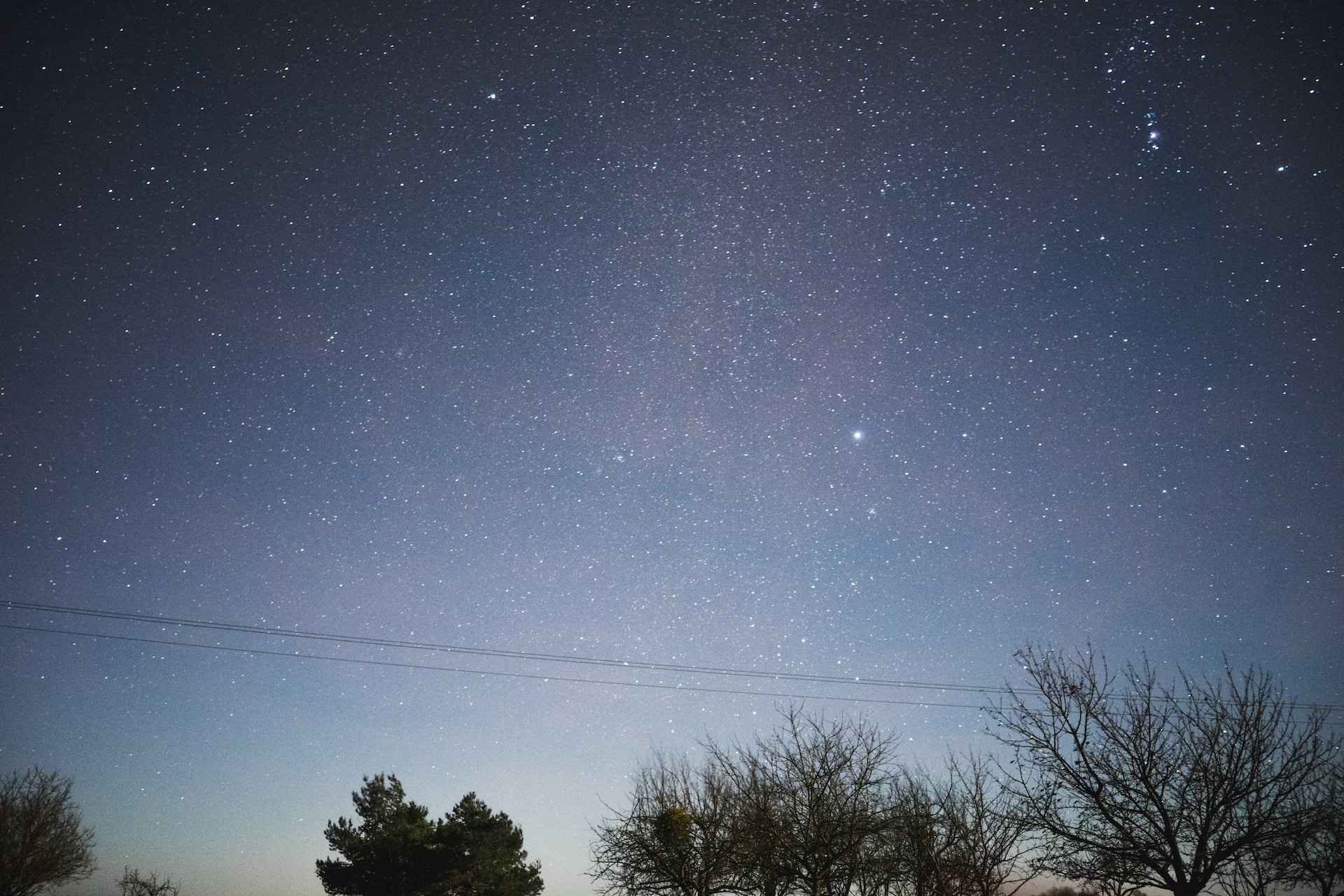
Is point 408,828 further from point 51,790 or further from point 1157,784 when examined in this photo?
point 1157,784

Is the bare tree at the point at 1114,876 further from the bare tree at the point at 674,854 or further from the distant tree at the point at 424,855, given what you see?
the distant tree at the point at 424,855

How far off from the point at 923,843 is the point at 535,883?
24.5 m

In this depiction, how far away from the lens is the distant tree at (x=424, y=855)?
32.3 m

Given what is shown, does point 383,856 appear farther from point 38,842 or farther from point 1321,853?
point 1321,853

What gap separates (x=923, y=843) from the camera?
17.9m

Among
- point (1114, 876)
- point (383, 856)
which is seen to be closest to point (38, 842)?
point (383, 856)

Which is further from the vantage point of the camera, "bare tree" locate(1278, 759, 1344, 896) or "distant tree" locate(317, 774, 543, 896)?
"distant tree" locate(317, 774, 543, 896)

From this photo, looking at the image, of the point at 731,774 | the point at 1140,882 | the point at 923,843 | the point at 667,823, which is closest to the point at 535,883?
the point at 667,823

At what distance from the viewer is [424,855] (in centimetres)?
3294

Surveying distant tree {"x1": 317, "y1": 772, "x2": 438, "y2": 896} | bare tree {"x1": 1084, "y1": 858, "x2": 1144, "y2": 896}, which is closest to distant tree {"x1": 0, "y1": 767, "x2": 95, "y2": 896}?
distant tree {"x1": 317, "y1": 772, "x2": 438, "y2": 896}

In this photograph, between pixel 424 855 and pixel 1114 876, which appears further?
pixel 424 855

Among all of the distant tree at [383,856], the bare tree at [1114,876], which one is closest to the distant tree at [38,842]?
the distant tree at [383,856]

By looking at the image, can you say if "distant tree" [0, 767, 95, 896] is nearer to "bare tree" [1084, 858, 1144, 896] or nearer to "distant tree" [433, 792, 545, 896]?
"distant tree" [433, 792, 545, 896]

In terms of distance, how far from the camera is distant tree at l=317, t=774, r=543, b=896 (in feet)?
106
